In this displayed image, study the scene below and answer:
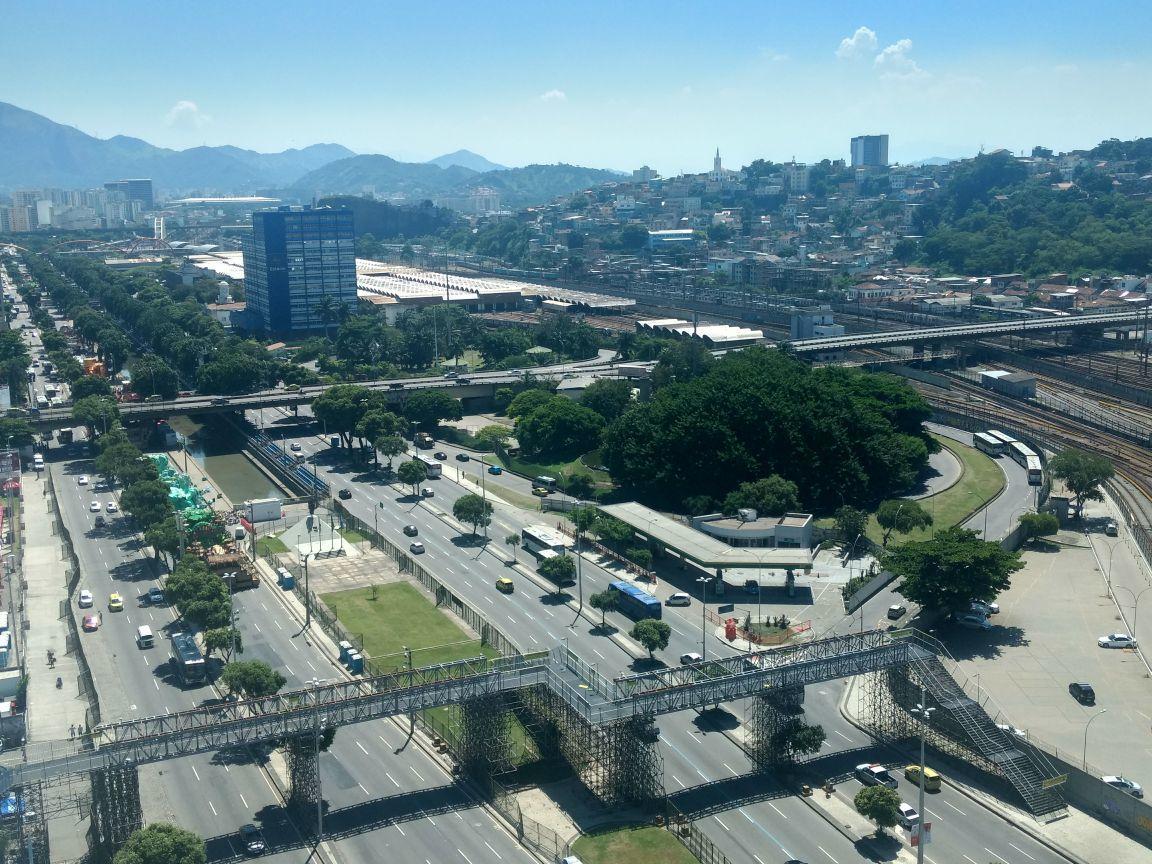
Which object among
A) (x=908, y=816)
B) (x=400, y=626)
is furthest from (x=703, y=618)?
(x=908, y=816)

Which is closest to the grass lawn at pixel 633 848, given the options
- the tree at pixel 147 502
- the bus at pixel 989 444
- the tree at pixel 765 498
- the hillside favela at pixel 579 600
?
the hillside favela at pixel 579 600

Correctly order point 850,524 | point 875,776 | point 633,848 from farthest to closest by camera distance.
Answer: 1. point 850,524
2. point 875,776
3. point 633,848

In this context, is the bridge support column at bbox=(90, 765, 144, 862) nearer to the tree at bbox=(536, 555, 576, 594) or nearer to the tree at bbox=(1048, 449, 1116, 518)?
the tree at bbox=(536, 555, 576, 594)

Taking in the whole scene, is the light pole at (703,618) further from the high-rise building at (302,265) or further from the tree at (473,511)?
the high-rise building at (302,265)

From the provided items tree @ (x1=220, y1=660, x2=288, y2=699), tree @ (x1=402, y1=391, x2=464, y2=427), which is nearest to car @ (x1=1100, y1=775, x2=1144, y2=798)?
tree @ (x1=220, y1=660, x2=288, y2=699)

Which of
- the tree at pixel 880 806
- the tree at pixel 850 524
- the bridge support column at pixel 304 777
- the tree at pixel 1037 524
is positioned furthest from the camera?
the tree at pixel 850 524

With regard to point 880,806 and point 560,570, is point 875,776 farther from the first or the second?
point 560,570
